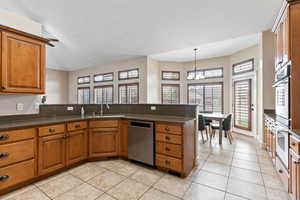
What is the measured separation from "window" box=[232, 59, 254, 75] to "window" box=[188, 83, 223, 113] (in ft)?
2.45

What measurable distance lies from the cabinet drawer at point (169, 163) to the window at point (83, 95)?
641 cm

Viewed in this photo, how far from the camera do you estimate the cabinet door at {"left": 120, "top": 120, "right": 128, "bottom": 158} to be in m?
2.77

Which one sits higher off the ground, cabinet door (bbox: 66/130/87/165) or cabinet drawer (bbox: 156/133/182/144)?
cabinet drawer (bbox: 156/133/182/144)

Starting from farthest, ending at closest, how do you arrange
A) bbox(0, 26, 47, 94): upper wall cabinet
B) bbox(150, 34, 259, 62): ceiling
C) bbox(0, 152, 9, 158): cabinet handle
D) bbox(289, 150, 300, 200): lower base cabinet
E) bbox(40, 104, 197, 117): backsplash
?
bbox(150, 34, 259, 62): ceiling < bbox(40, 104, 197, 117): backsplash < bbox(0, 26, 47, 94): upper wall cabinet < bbox(0, 152, 9, 158): cabinet handle < bbox(289, 150, 300, 200): lower base cabinet

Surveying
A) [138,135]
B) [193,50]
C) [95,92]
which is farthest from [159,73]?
[138,135]

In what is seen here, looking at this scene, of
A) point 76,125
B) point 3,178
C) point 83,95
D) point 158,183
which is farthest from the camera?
point 83,95

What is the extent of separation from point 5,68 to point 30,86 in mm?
375

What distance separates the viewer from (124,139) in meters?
2.80

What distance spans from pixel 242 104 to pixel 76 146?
5.37 metres

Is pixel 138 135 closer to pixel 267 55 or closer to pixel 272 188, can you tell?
pixel 272 188

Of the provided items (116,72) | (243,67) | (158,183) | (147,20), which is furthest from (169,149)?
(116,72)

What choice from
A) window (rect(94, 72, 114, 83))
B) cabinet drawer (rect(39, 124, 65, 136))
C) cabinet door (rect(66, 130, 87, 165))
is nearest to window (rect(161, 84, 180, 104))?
window (rect(94, 72, 114, 83))

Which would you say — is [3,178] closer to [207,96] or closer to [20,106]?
[20,106]

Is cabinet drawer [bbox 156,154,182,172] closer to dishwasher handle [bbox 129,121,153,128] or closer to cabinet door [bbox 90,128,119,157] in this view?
dishwasher handle [bbox 129,121,153,128]
